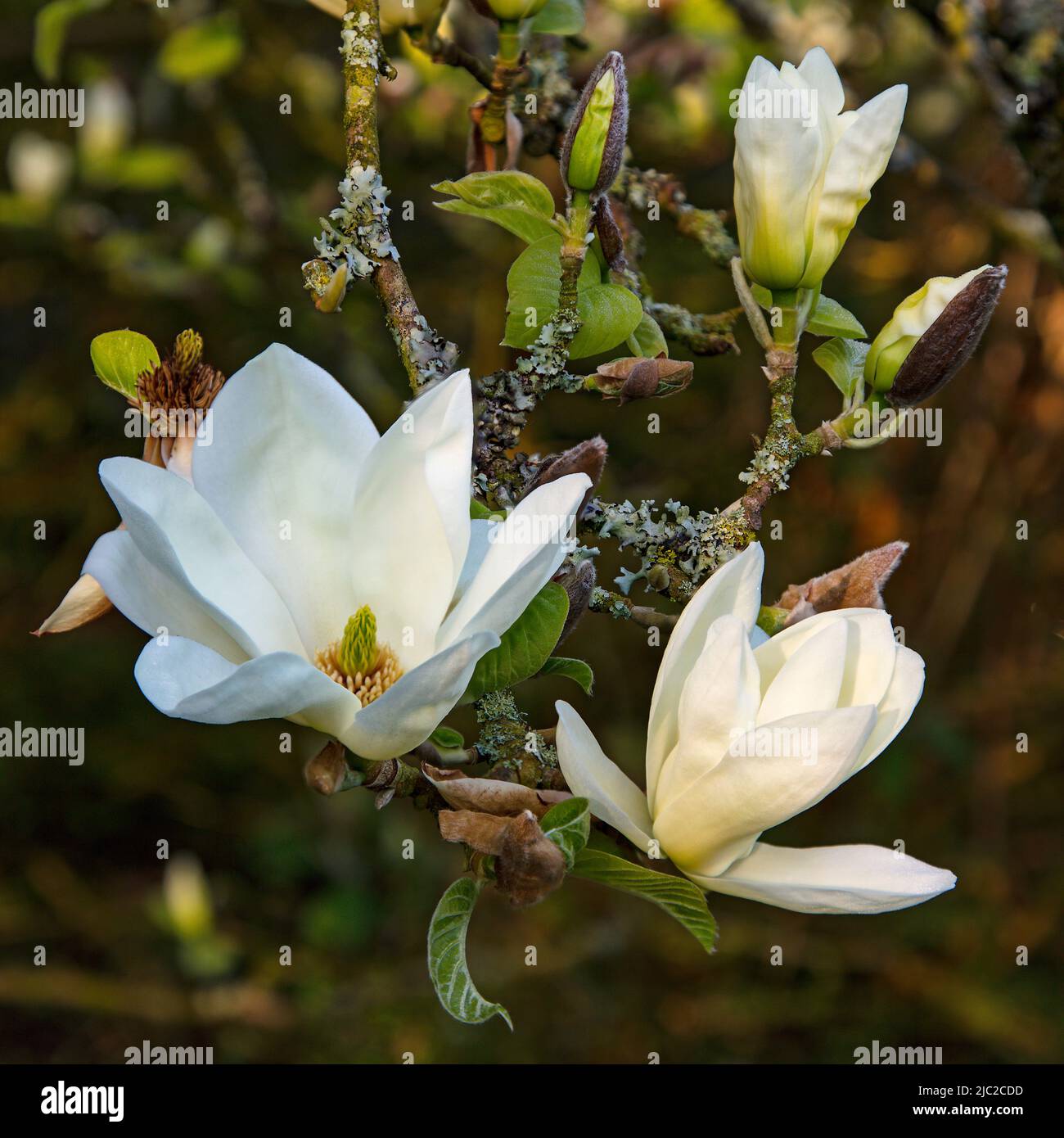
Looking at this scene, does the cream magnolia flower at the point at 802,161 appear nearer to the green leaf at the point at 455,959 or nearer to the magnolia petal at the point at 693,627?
the magnolia petal at the point at 693,627

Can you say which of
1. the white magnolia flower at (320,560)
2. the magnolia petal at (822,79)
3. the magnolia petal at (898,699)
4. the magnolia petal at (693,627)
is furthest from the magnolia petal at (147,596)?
the magnolia petal at (822,79)

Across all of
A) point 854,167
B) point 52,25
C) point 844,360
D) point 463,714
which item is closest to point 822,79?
point 854,167

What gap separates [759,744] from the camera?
556mm

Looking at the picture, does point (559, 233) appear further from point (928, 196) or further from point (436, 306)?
point (928, 196)

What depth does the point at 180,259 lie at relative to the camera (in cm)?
222

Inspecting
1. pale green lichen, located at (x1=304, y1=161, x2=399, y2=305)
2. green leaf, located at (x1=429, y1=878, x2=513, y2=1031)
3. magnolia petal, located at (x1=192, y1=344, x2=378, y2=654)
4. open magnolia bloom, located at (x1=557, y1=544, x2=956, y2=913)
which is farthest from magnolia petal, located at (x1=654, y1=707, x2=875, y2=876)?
pale green lichen, located at (x1=304, y1=161, x2=399, y2=305)

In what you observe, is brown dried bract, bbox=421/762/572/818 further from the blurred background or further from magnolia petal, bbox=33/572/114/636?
the blurred background

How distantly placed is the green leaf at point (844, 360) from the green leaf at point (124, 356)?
38 centimetres

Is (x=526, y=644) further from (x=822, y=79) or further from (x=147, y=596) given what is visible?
(x=822, y=79)

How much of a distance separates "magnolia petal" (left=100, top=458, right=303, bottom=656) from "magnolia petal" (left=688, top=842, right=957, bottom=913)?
0.85ft

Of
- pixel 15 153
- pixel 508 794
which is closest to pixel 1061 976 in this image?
pixel 508 794

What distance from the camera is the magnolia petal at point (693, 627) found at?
583mm

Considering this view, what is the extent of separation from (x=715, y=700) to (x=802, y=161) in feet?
0.96
